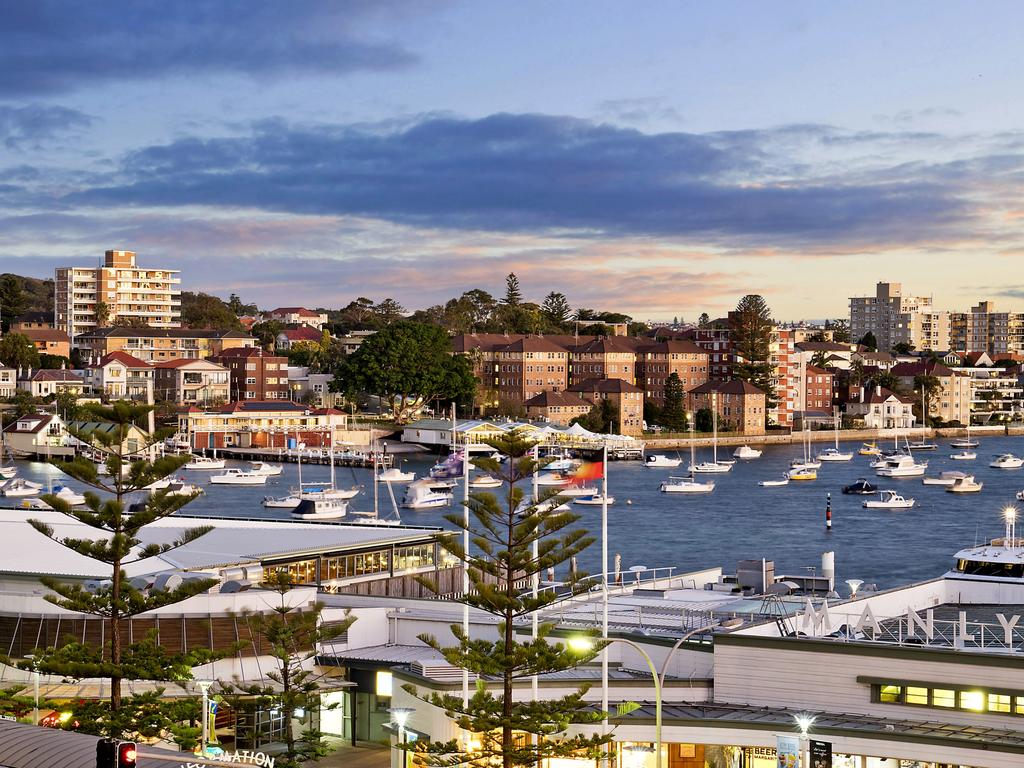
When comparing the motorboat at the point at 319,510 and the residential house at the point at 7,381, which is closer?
the motorboat at the point at 319,510

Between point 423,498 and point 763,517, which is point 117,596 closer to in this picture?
point 763,517

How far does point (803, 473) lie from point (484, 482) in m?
21.7

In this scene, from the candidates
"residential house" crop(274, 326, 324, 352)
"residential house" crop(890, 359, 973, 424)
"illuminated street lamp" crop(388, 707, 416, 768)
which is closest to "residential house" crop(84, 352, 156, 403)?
"residential house" crop(274, 326, 324, 352)

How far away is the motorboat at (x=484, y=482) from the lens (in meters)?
89.7

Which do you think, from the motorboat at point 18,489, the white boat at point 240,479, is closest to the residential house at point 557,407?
the white boat at point 240,479

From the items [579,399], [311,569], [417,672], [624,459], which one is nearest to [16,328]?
[579,399]

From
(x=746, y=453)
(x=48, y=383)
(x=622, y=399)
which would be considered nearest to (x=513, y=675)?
(x=746, y=453)

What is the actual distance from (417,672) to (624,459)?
91.9 m

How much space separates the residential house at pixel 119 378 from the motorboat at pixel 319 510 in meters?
54.7

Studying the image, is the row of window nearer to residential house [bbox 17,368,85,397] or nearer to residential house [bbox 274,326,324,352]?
residential house [bbox 17,368,85,397]

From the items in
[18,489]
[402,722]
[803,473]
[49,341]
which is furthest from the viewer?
[49,341]

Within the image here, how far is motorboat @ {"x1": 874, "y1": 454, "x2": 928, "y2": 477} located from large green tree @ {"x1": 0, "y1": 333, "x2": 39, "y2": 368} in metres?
74.4

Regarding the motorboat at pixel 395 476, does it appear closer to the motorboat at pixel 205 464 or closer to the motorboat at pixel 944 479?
the motorboat at pixel 205 464

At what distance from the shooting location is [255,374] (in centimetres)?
13088
